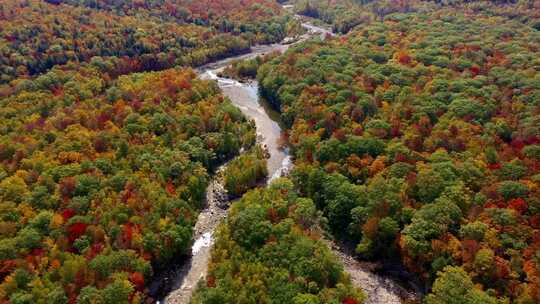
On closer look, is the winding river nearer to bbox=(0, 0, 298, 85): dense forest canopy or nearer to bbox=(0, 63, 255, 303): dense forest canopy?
bbox=(0, 63, 255, 303): dense forest canopy

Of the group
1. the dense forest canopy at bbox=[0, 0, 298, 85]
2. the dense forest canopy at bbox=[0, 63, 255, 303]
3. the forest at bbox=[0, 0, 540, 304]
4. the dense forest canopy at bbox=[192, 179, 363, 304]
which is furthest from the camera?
the dense forest canopy at bbox=[0, 0, 298, 85]

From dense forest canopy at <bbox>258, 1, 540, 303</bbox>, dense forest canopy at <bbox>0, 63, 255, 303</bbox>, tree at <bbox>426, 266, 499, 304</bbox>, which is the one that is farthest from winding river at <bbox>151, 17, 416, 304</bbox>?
tree at <bbox>426, 266, 499, 304</bbox>

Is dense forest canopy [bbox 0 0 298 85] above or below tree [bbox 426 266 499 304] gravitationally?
above

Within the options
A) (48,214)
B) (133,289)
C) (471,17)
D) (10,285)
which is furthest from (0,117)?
(471,17)

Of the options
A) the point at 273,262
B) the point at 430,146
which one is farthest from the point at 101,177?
the point at 430,146

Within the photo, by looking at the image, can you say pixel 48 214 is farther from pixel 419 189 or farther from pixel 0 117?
pixel 419 189

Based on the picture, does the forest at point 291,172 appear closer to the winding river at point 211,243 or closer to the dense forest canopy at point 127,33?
the dense forest canopy at point 127,33
